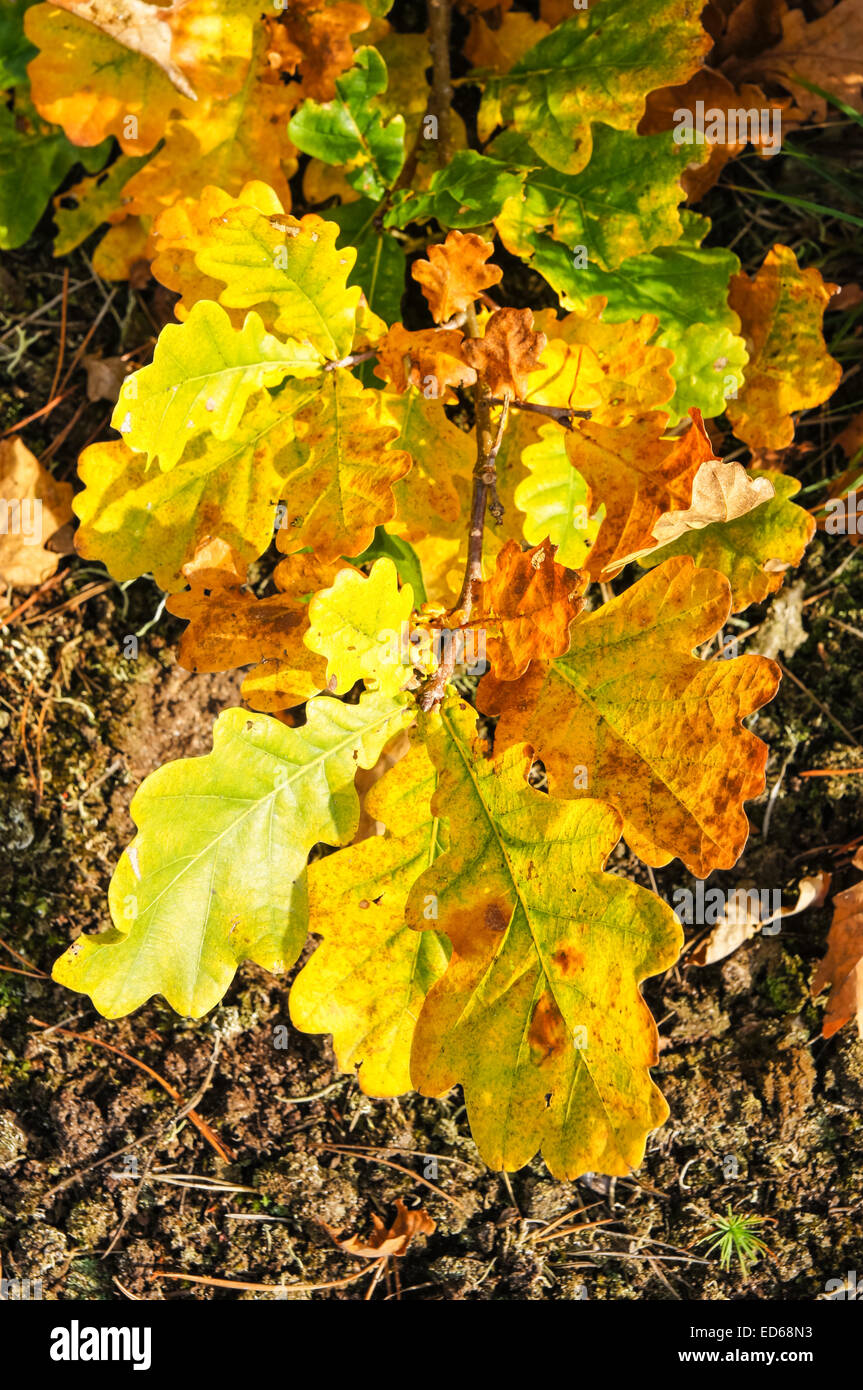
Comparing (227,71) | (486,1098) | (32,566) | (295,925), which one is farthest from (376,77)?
(486,1098)

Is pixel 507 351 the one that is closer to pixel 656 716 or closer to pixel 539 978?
pixel 656 716

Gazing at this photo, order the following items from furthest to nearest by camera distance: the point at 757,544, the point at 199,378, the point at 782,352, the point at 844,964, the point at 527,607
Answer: the point at 844,964 → the point at 782,352 → the point at 757,544 → the point at 199,378 → the point at 527,607

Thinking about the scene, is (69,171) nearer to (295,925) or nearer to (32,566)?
(32,566)

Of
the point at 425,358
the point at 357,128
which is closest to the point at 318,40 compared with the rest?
the point at 357,128

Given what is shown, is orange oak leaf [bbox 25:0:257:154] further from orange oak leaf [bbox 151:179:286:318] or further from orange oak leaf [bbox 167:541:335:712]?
orange oak leaf [bbox 167:541:335:712]

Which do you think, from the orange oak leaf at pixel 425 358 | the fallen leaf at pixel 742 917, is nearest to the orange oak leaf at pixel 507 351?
the orange oak leaf at pixel 425 358

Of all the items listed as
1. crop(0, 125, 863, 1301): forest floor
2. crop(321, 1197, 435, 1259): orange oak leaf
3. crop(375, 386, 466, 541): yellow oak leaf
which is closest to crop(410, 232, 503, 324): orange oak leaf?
crop(375, 386, 466, 541): yellow oak leaf

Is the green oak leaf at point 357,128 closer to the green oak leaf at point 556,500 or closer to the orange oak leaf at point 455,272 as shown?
the orange oak leaf at point 455,272
